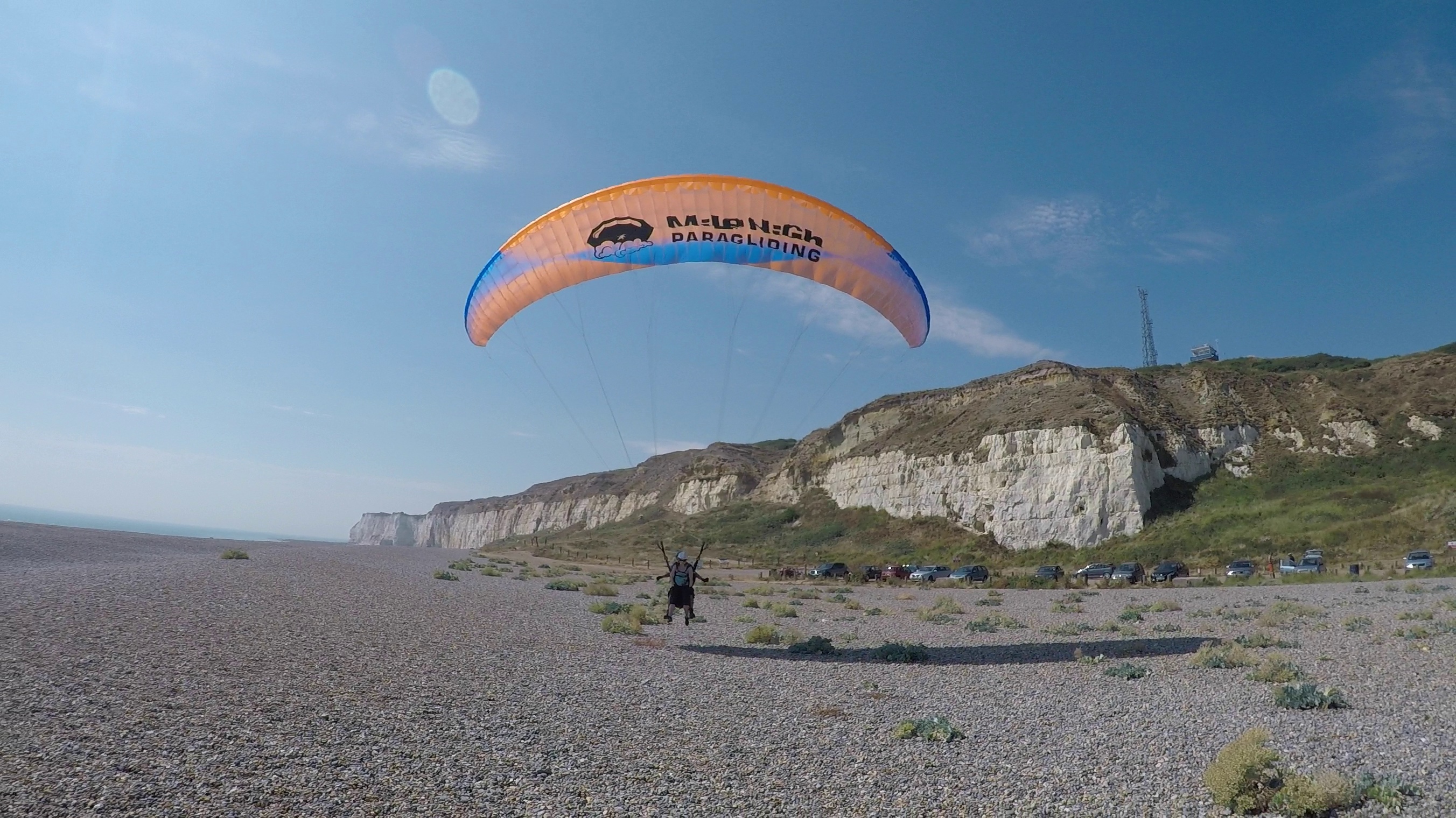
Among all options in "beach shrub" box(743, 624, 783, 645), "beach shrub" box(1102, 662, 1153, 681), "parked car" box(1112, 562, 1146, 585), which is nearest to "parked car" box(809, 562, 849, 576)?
"parked car" box(1112, 562, 1146, 585)

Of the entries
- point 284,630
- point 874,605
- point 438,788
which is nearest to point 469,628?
point 284,630

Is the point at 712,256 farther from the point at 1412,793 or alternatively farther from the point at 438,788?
the point at 1412,793

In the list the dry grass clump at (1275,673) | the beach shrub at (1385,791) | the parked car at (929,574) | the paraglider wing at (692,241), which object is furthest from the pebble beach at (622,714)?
the parked car at (929,574)

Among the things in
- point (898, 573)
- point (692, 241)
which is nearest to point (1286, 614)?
point (692, 241)

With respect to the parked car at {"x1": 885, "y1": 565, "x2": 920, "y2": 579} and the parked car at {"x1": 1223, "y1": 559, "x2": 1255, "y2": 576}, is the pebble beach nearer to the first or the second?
the parked car at {"x1": 1223, "y1": 559, "x2": 1255, "y2": 576}

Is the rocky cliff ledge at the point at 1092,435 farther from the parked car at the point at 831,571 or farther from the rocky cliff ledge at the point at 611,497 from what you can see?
the parked car at the point at 831,571

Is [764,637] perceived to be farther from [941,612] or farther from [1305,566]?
[1305,566]
